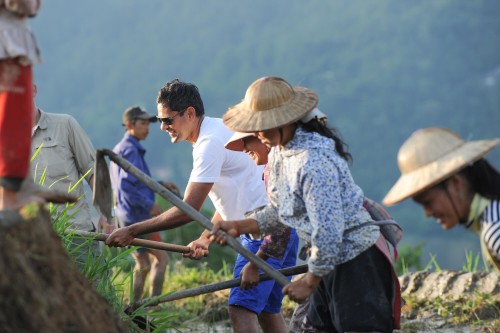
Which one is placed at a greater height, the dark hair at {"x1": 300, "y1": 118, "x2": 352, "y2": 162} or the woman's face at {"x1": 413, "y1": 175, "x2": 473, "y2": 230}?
the dark hair at {"x1": 300, "y1": 118, "x2": 352, "y2": 162}

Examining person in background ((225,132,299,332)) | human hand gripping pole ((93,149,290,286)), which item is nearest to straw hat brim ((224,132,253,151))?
person in background ((225,132,299,332))

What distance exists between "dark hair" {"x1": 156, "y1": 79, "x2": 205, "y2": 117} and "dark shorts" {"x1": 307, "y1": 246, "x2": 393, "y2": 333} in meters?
1.74

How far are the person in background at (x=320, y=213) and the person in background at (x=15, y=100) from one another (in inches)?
40.5

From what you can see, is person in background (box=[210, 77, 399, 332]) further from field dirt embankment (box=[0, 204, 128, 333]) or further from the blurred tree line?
the blurred tree line

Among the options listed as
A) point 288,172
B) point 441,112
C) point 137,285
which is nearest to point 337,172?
point 288,172

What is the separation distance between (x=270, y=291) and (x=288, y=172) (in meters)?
1.40

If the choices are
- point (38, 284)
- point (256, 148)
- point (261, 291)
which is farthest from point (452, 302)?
point (38, 284)

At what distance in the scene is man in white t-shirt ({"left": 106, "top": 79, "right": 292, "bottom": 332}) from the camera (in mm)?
5215

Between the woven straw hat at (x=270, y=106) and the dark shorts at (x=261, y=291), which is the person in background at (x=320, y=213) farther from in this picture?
the dark shorts at (x=261, y=291)

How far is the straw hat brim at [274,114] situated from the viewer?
4203 millimetres

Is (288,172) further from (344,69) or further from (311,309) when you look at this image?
(344,69)

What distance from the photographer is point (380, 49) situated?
79.2 m

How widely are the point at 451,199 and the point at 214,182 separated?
1.99m

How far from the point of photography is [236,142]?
500cm
